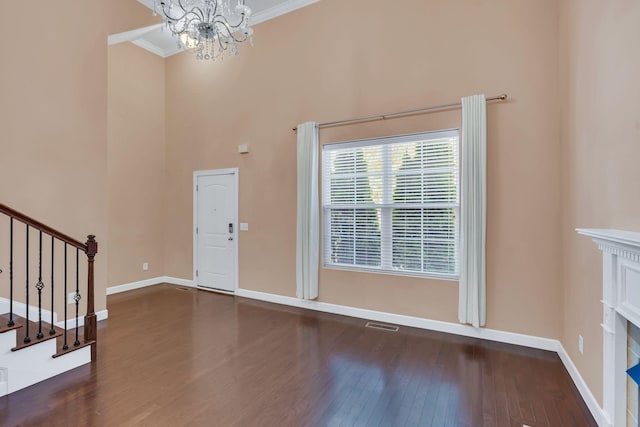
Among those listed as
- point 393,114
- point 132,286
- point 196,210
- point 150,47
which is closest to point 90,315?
point 132,286

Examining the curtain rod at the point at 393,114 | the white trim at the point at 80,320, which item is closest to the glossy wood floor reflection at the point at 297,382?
the white trim at the point at 80,320

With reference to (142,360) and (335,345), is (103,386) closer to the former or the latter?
(142,360)

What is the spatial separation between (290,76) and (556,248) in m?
3.93

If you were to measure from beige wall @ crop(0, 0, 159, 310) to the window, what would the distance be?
9.55ft

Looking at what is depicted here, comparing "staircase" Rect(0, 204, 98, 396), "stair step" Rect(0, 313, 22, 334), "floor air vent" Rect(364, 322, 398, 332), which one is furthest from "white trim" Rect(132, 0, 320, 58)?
"floor air vent" Rect(364, 322, 398, 332)

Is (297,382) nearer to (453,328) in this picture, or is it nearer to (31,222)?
(453,328)

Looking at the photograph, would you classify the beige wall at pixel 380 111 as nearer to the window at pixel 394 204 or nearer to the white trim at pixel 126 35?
the window at pixel 394 204

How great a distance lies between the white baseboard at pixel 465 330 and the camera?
90.3 inches

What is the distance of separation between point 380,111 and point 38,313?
4288 millimetres

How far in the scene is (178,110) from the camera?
5.78 metres

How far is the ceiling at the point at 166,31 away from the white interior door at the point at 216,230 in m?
2.18

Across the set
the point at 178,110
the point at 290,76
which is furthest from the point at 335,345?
the point at 178,110

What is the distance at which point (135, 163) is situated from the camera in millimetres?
5520

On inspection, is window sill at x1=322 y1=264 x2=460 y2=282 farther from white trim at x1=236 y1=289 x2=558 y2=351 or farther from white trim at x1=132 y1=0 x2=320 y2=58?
white trim at x1=132 y1=0 x2=320 y2=58
